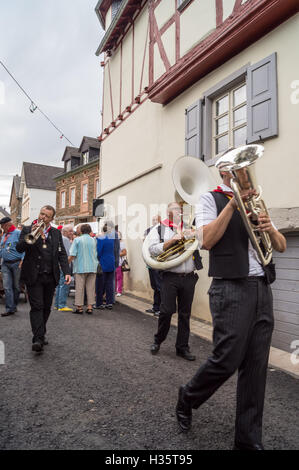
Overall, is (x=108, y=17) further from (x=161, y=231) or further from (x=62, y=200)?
(x=62, y=200)

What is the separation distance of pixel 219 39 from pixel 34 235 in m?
4.81

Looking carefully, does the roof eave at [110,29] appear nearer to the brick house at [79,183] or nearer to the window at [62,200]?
the brick house at [79,183]

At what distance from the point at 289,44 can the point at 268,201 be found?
2.38m

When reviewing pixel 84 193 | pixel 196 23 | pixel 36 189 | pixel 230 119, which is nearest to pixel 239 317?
pixel 230 119

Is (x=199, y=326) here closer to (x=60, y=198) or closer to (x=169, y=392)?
(x=169, y=392)

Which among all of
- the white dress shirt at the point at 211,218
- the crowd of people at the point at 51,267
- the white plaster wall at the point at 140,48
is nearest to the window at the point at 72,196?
the white plaster wall at the point at 140,48

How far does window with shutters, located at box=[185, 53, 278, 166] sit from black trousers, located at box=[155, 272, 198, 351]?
9.06ft

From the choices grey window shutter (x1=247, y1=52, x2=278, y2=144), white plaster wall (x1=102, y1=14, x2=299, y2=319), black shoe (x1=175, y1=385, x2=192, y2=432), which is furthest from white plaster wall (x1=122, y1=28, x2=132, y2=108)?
black shoe (x1=175, y1=385, x2=192, y2=432)

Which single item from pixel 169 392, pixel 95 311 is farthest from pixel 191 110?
pixel 169 392

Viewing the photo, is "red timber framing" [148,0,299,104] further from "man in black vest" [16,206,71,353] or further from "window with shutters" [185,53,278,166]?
"man in black vest" [16,206,71,353]

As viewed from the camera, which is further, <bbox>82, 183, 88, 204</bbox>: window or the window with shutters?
<bbox>82, 183, 88, 204</bbox>: window

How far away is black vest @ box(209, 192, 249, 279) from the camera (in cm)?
227

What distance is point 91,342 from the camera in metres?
4.94

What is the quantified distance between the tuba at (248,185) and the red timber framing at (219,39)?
4.26m
